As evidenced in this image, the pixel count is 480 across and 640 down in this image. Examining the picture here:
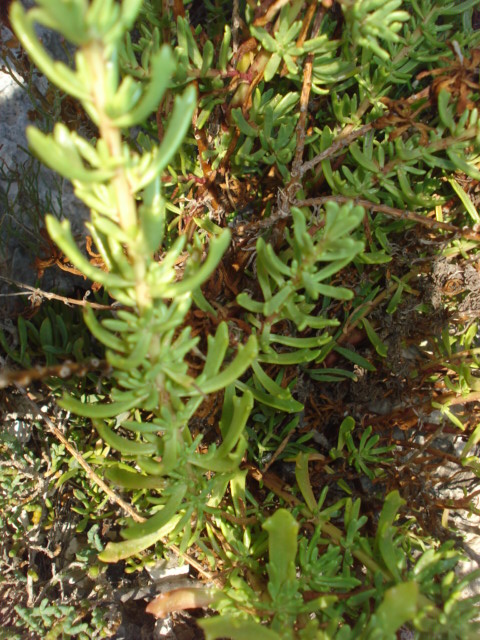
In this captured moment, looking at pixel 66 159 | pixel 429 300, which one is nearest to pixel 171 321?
pixel 66 159

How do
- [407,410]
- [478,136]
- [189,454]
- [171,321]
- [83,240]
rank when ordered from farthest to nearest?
1. [83,240]
2. [407,410]
3. [478,136]
4. [189,454]
5. [171,321]

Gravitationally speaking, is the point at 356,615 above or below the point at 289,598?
below

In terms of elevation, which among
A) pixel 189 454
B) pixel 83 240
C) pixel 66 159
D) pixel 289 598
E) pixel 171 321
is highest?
pixel 66 159

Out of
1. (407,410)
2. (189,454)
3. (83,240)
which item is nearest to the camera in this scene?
(189,454)

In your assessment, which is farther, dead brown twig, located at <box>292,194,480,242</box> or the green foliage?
dead brown twig, located at <box>292,194,480,242</box>

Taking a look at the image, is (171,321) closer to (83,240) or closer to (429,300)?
(429,300)

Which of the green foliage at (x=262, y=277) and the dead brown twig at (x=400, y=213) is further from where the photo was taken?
the dead brown twig at (x=400, y=213)

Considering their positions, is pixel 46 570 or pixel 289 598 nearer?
pixel 289 598

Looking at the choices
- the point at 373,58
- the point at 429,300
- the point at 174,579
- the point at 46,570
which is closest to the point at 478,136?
the point at 373,58
